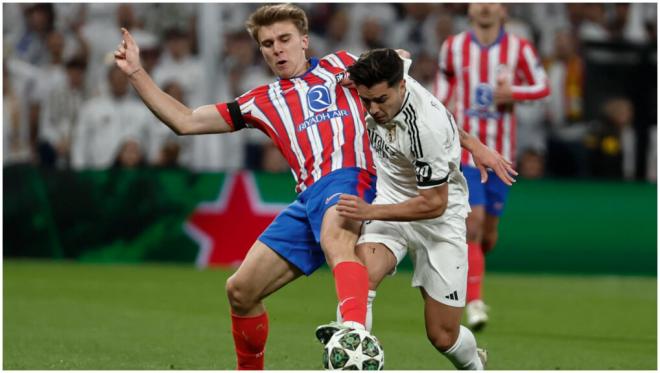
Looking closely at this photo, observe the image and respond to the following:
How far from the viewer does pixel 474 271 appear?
9062mm

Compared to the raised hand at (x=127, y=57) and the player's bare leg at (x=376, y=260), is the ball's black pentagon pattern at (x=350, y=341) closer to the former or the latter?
the player's bare leg at (x=376, y=260)

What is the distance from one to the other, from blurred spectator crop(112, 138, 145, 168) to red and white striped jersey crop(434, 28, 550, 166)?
5.16 m

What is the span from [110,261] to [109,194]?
2.36 feet

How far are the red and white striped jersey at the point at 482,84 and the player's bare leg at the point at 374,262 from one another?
3.70 metres

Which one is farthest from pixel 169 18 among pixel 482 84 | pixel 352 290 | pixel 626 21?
pixel 352 290

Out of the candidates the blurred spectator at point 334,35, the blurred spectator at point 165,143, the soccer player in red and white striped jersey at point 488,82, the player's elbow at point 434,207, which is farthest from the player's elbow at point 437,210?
the blurred spectator at point 334,35

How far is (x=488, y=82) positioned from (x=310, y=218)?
390 cm

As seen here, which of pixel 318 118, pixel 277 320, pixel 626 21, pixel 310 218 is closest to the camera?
pixel 310 218

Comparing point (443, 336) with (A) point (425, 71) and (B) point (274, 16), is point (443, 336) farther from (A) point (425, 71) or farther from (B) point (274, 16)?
(A) point (425, 71)

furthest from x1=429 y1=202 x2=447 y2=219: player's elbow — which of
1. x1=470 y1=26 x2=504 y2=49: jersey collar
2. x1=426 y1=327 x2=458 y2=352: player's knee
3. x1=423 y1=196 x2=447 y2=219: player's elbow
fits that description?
x1=470 y1=26 x2=504 y2=49: jersey collar

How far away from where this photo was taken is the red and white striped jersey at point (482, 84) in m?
9.50

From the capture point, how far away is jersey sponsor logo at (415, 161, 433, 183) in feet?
18.2

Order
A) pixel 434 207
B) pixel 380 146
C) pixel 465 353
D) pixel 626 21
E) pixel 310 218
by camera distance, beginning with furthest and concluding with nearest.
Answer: pixel 626 21, pixel 465 353, pixel 310 218, pixel 380 146, pixel 434 207

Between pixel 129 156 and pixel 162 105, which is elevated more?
pixel 162 105
